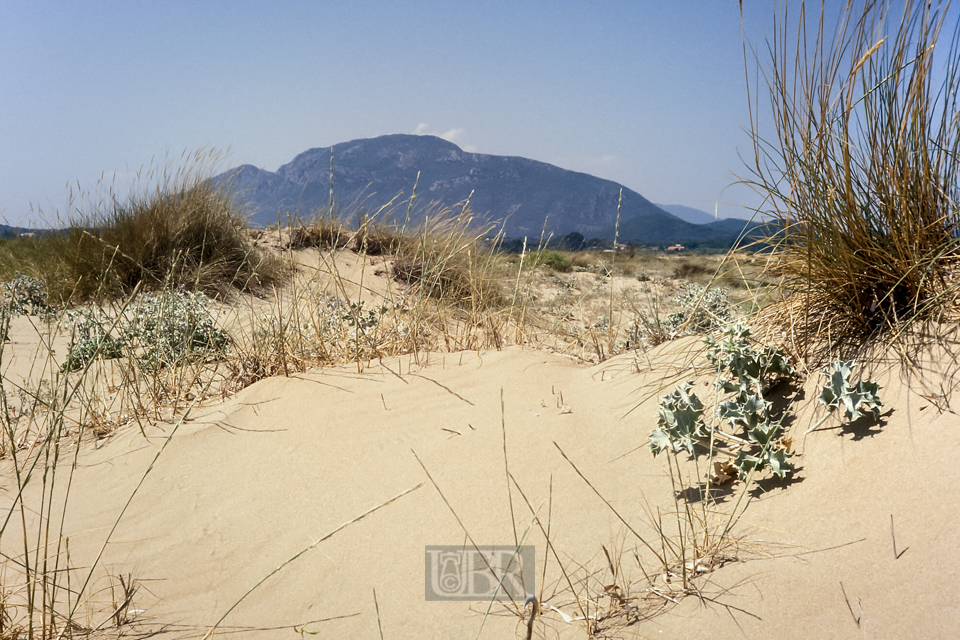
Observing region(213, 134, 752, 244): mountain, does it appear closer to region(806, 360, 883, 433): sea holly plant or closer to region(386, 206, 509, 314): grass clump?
region(386, 206, 509, 314): grass clump

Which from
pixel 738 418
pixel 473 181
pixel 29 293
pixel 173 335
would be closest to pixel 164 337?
pixel 173 335

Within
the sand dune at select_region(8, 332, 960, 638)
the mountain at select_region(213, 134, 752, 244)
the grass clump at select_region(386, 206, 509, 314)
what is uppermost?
the mountain at select_region(213, 134, 752, 244)

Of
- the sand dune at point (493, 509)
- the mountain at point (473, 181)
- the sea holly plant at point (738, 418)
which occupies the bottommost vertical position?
the sand dune at point (493, 509)

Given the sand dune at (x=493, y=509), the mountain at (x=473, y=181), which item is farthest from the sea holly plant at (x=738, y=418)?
the mountain at (x=473, y=181)

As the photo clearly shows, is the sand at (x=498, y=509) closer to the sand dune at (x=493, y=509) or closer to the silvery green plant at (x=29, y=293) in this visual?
the sand dune at (x=493, y=509)

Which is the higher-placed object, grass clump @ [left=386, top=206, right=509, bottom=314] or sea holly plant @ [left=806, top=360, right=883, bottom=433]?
grass clump @ [left=386, top=206, right=509, bottom=314]

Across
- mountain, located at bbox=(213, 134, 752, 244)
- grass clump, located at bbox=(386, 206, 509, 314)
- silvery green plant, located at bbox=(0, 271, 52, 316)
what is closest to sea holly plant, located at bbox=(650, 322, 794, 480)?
grass clump, located at bbox=(386, 206, 509, 314)

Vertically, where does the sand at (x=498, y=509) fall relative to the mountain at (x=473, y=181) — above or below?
below

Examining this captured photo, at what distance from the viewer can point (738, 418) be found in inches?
78.1

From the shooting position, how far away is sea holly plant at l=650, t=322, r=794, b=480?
6.03 ft

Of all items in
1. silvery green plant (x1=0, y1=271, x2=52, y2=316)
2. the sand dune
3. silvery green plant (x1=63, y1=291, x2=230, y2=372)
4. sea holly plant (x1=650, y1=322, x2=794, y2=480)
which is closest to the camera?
the sand dune

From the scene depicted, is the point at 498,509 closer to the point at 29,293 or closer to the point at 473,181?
the point at 29,293

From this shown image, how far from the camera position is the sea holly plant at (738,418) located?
6.03 feet

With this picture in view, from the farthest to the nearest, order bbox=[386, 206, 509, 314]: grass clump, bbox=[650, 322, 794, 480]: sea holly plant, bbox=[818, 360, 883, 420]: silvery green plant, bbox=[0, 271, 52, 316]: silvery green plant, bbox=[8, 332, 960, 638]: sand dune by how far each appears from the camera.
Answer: bbox=[386, 206, 509, 314]: grass clump → bbox=[0, 271, 52, 316]: silvery green plant → bbox=[650, 322, 794, 480]: sea holly plant → bbox=[818, 360, 883, 420]: silvery green plant → bbox=[8, 332, 960, 638]: sand dune
